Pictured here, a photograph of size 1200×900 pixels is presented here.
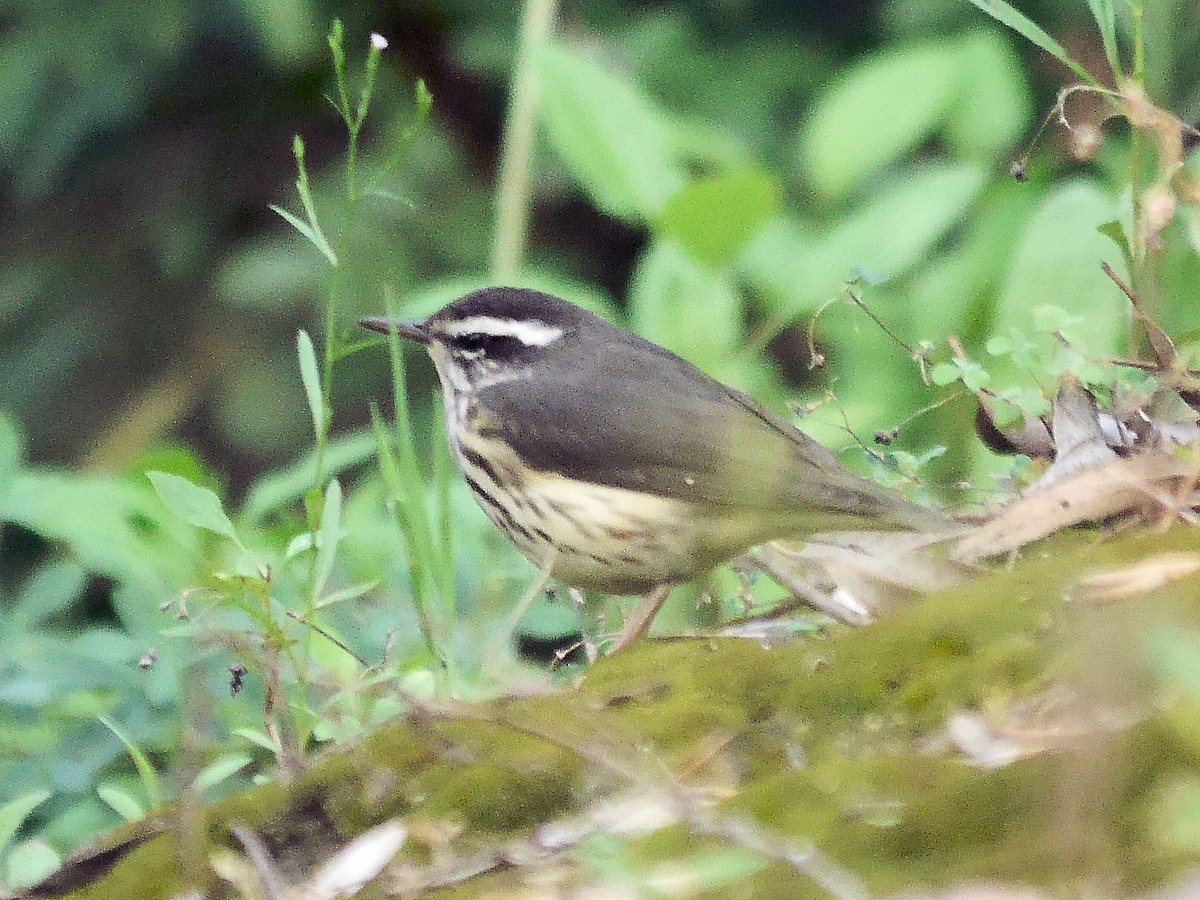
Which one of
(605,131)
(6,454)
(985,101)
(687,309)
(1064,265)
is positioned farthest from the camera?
(985,101)

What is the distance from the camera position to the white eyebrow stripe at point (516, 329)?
3.93 metres

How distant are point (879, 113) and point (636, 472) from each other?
2188 mm

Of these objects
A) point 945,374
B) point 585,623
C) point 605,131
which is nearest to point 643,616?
point 585,623

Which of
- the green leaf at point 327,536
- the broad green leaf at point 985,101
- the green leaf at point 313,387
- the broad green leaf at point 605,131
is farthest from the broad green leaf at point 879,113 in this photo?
the green leaf at point 327,536

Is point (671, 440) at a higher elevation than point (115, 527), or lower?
higher

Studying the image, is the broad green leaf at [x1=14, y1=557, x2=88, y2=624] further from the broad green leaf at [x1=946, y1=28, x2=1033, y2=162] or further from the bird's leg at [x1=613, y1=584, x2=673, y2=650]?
the broad green leaf at [x1=946, y1=28, x2=1033, y2=162]

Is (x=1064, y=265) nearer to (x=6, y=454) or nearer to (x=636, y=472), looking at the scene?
(x=636, y=472)

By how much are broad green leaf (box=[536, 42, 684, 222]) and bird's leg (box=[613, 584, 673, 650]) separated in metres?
1.66

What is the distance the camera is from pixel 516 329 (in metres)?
3.93

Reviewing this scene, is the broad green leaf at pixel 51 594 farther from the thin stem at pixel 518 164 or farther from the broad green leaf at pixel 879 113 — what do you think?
the broad green leaf at pixel 879 113

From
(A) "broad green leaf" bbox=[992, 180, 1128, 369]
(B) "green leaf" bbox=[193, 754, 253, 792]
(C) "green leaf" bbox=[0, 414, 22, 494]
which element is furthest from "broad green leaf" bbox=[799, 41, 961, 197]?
(B) "green leaf" bbox=[193, 754, 253, 792]

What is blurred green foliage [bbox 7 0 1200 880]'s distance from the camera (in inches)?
125

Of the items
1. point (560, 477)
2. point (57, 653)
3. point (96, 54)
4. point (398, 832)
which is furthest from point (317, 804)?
point (96, 54)

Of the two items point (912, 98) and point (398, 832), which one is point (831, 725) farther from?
point (912, 98)
